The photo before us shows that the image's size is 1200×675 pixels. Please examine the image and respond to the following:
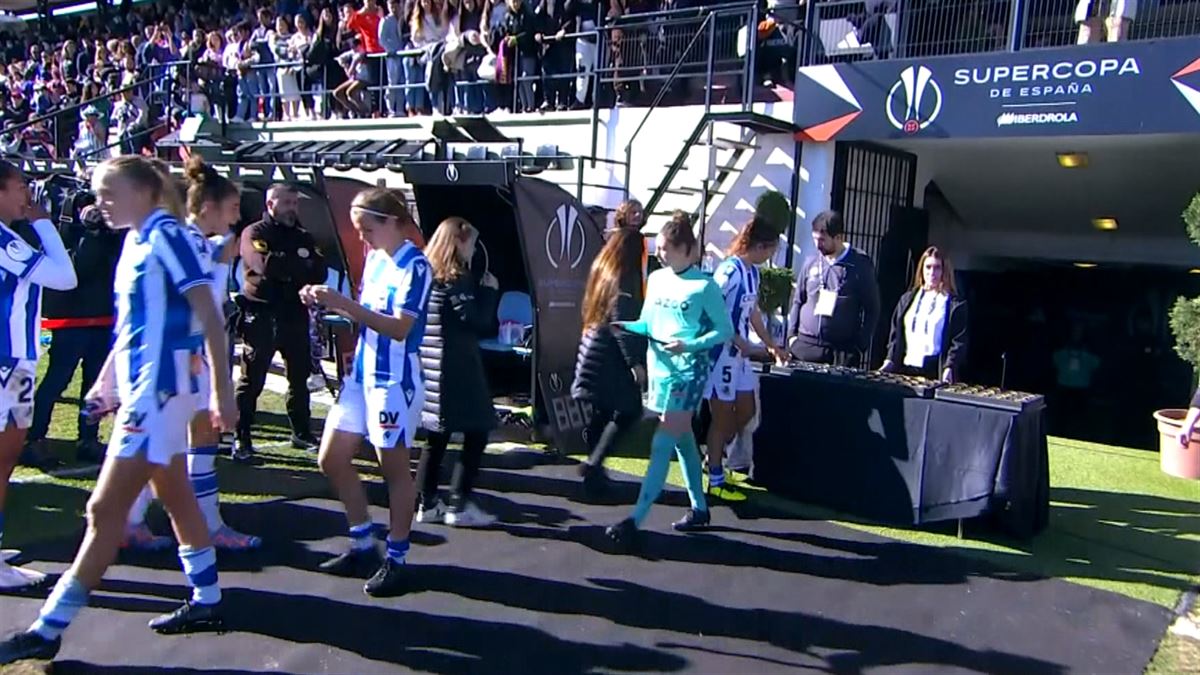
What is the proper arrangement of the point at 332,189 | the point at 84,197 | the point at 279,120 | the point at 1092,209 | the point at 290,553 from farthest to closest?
the point at 279,120
the point at 1092,209
the point at 332,189
the point at 84,197
the point at 290,553

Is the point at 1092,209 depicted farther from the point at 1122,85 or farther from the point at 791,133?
the point at 791,133

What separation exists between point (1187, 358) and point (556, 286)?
4822 mm

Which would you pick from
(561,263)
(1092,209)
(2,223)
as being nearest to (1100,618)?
(561,263)

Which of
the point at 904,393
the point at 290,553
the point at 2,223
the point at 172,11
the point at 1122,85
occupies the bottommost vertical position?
the point at 290,553

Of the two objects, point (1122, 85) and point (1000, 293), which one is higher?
point (1122, 85)

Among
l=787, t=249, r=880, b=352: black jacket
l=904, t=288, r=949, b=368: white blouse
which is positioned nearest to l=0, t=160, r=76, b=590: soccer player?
l=787, t=249, r=880, b=352: black jacket

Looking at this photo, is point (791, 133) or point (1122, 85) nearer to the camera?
point (1122, 85)

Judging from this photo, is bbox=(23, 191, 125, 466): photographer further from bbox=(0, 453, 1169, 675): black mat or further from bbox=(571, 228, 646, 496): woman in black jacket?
bbox=(571, 228, 646, 496): woman in black jacket

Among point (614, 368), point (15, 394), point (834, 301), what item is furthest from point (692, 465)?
point (15, 394)

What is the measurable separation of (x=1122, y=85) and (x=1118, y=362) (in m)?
6.06

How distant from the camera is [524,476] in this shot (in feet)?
19.6

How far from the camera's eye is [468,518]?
193 inches

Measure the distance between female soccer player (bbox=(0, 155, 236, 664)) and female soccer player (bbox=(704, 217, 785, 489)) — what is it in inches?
110

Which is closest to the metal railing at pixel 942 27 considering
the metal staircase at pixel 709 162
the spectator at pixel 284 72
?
the metal staircase at pixel 709 162
